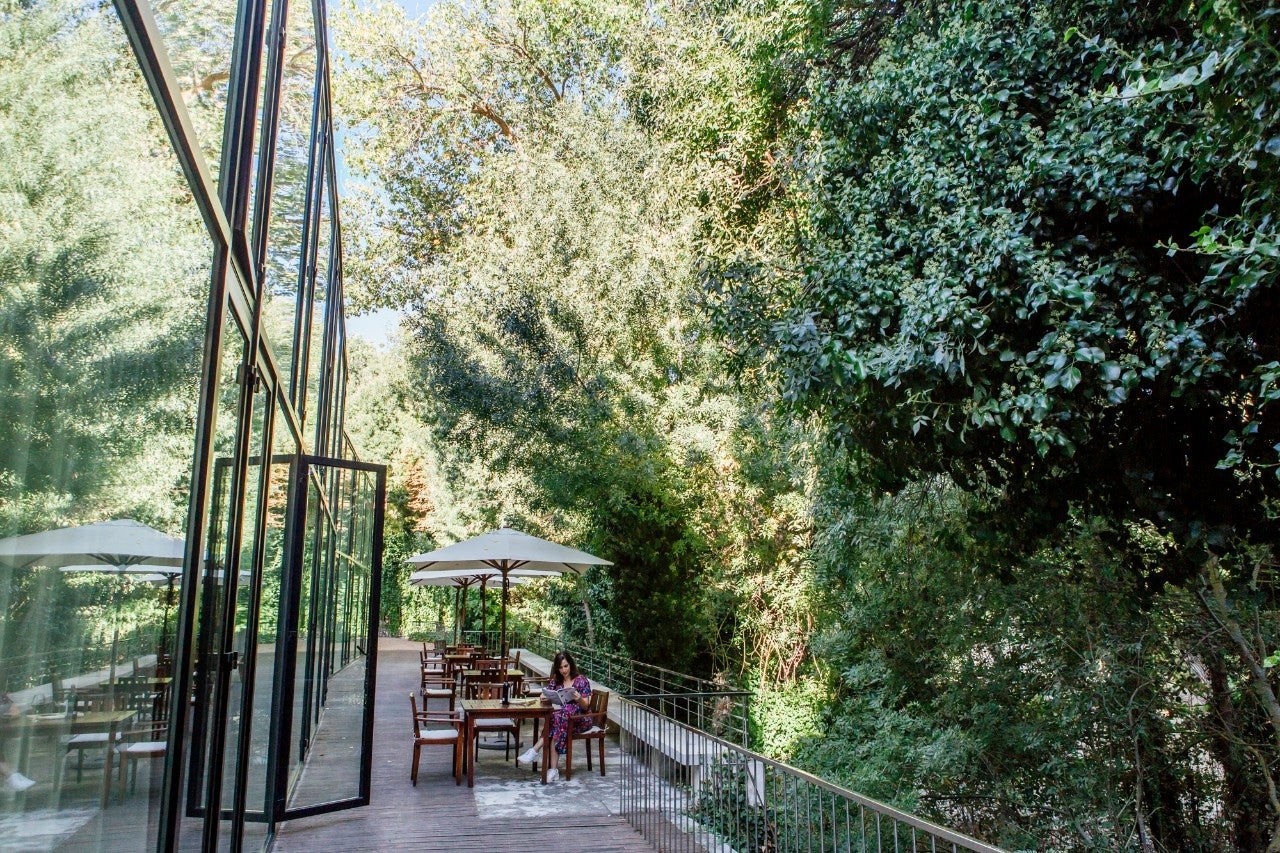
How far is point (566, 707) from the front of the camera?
9312 millimetres

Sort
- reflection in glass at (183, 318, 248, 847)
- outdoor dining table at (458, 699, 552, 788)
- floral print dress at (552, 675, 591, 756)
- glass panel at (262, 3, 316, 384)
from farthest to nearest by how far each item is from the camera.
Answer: floral print dress at (552, 675, 591, 756)
outdoor dining table at (458, 699, 552, 788)
glass panel at (262, 3, 316, 384)
reflection in glass at (183, 318, 248, 847)

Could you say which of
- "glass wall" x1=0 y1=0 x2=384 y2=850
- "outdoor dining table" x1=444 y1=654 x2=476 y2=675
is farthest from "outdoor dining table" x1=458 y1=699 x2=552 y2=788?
"outdoor dining table" x1=444 y1=654 x2=476 y2=675

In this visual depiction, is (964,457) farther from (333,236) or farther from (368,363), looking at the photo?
(368,363)

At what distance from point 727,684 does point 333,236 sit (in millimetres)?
10829

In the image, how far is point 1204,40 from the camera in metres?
4.36

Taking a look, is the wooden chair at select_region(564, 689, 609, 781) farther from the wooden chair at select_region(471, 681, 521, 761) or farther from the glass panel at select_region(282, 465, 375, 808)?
the glass panel at select_region(282, 465, 375, 808)

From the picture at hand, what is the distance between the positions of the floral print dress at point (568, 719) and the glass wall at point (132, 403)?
477cm

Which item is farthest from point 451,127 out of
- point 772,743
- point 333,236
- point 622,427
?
point 772,743

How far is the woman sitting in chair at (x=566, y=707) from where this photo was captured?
920 centimetres

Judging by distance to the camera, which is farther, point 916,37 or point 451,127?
point 451,127

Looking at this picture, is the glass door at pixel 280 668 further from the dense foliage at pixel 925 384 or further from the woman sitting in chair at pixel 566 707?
the dense foliage at pixel 925 384

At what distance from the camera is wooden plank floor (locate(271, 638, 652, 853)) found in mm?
6500

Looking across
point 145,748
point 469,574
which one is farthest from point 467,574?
point 145,748

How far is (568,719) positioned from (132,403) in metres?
7.91
